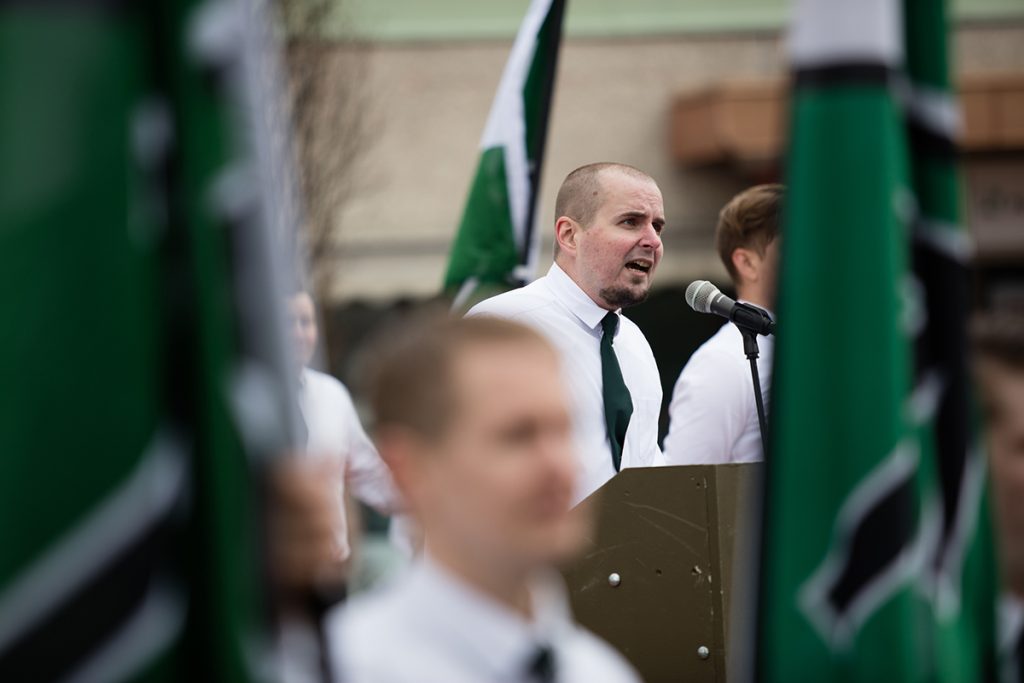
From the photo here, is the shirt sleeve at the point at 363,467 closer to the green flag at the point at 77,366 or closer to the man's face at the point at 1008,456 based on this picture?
the man's face at the point at 1008,456

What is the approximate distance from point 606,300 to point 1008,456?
9.19ft

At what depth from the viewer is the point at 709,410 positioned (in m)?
4.84

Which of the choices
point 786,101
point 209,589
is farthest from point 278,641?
point 786,101

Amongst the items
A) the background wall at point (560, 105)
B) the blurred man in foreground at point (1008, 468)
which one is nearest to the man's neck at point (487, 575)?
the blurred man in foreground at point (1008, 468)

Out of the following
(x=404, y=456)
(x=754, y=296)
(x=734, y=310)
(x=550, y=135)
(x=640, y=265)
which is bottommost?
(x=550, y=135)

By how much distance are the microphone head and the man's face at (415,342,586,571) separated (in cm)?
283

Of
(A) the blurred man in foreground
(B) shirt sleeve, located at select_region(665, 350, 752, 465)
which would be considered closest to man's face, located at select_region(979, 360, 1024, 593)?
(A) the blurred man in foreground

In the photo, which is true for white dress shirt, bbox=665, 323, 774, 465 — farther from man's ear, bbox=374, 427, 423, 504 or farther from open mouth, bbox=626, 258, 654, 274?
man's ear, bbox=374, 427, 423, 504

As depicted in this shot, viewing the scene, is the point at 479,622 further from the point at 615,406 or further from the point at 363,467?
the point at 363,467

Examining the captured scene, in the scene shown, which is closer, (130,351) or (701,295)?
(130,351)

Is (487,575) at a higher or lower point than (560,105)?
higher

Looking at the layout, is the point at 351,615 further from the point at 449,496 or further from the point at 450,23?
the point at 450,23

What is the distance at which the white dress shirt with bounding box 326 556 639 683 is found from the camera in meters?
1.89

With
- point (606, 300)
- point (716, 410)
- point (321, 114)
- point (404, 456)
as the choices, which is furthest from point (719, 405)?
point (321, 114)
